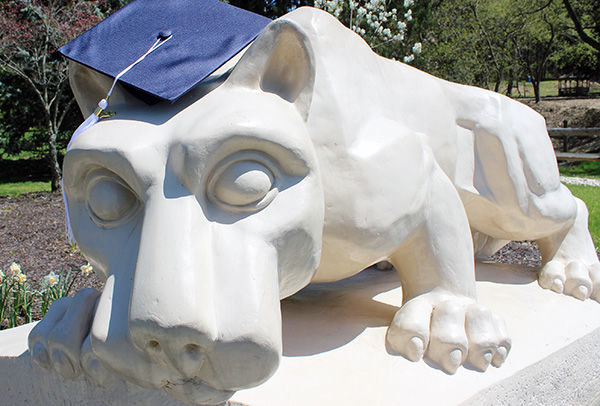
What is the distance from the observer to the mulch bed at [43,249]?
14.9 ft

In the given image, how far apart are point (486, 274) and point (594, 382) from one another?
689 mm

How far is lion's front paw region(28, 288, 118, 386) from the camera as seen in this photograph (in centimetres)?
162

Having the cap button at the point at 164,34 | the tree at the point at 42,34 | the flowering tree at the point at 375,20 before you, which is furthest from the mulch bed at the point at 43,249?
the flowering tree at the point at 375,20

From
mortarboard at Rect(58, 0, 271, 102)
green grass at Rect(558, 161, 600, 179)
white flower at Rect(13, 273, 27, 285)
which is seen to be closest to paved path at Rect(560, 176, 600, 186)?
green grass at Rect(558, 161, 600, 179)

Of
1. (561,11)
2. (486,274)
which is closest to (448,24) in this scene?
(561,11)

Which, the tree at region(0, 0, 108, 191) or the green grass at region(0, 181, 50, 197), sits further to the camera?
the green grass at region(0, 181, 50, 197)

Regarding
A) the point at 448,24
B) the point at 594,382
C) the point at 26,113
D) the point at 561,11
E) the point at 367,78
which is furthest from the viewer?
the point at 561,11

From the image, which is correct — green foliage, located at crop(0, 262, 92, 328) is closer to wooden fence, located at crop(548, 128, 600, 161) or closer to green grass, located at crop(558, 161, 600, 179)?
green grass, located at crop(558, 161, 600, 179)

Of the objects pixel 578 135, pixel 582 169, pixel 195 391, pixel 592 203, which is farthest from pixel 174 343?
pixel 578 135

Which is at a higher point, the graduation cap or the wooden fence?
the graduation cap

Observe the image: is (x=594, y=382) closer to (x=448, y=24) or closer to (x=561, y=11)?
(x=448, y=24)

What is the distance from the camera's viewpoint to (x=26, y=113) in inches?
452

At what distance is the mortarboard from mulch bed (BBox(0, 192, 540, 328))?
107 inches

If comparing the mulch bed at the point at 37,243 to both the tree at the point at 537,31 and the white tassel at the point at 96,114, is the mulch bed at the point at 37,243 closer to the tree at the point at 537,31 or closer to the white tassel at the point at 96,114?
the white tassel at the point at 96,114
